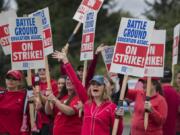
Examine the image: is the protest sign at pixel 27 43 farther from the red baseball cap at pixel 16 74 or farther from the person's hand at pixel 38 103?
the person's hand at pixel 38 103

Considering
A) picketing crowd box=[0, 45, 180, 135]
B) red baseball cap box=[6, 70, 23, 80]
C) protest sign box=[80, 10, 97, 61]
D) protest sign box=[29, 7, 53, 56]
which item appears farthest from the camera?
protest sign box=[29, 7, 53, 56]

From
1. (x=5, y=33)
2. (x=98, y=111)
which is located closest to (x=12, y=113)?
(x=98, y=111)

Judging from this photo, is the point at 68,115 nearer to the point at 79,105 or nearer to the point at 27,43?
the point at 79,105

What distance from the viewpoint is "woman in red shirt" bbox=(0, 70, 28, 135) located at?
1076cm

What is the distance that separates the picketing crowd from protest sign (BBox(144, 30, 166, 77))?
0.18 meters

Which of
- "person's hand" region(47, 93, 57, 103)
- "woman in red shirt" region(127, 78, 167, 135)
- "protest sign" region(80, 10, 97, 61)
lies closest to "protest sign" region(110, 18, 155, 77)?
"woman in red shirt" region(127, 78, 167, 135)

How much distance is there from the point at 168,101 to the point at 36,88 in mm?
2083

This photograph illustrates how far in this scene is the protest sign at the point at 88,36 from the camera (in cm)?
1157

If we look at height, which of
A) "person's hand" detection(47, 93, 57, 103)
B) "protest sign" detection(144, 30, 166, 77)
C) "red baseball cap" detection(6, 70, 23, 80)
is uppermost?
"protest sign" detection(144, 30, 166, 77)

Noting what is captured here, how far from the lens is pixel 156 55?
427 inches

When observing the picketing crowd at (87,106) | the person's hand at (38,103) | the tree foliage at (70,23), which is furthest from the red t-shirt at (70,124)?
the tree foliage at (70,23)

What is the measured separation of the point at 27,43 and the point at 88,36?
4.07 ft

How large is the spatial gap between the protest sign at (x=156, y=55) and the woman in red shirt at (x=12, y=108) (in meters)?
1.94

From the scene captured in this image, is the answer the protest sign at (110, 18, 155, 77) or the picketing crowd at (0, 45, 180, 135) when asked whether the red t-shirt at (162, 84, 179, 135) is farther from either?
the protest sign at (110, 18, 155, 77)
